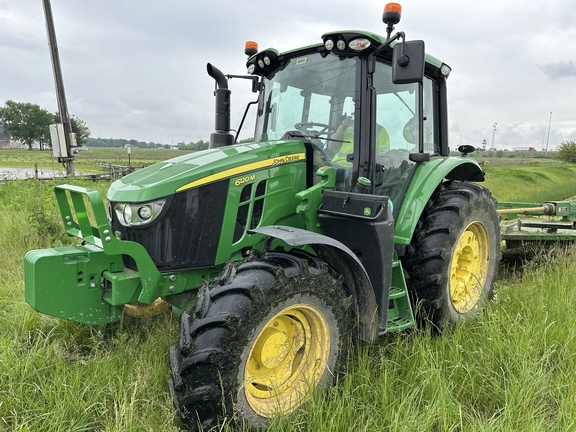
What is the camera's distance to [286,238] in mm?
2287

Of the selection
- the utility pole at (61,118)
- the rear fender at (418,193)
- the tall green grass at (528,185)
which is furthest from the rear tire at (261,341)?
the tall green grass at (528,185)

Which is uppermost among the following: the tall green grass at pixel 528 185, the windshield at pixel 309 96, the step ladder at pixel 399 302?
the windshield at pixel 309 96

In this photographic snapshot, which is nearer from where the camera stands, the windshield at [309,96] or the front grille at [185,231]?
the front grille at [185,231]

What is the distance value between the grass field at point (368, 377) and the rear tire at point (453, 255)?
190mm

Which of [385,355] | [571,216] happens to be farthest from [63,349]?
[571,216]

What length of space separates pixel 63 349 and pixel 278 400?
1.66m

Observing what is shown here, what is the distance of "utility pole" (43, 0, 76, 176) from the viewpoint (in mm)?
9438

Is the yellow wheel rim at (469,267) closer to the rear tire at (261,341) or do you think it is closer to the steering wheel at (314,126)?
the steering wheel at (314,126)

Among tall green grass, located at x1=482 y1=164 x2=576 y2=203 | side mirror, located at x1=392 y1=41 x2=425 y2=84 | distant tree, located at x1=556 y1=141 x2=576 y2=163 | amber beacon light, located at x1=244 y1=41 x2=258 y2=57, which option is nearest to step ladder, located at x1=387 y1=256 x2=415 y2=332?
side mirror, located at x1=392 y1=41 x2=425 y2=84

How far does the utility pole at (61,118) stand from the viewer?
9438mm

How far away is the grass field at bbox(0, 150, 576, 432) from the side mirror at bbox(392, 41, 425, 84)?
1738mm

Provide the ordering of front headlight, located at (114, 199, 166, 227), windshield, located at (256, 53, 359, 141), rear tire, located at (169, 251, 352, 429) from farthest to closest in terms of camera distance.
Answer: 1. windshield, located at (256, 53, 359, 141)
2. front headlight, located at (114, 199, 166, 227)
3. rear tire, located at (169, 251, 352, 429)

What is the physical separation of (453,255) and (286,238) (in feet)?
5.81

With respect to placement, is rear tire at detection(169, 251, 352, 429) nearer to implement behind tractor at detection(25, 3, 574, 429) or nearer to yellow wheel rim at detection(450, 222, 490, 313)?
implement behind tractor at detection(25, 3, 574, 429)
